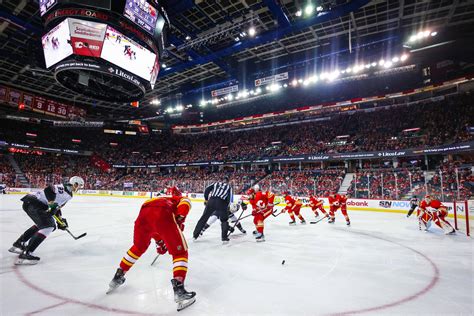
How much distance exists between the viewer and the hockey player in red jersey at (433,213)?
7.65 m

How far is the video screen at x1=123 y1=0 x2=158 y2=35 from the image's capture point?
28.8ft

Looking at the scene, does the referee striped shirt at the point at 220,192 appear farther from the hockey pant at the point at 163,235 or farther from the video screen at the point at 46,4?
the video screen at the point at 46,4

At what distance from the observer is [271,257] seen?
15.5 feet

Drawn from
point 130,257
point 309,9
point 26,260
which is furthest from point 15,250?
point 309,9

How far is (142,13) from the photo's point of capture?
9.29 m

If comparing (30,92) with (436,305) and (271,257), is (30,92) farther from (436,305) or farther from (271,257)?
(436,305)

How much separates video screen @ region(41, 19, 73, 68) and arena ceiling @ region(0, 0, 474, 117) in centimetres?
498

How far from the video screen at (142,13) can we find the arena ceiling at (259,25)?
245cm

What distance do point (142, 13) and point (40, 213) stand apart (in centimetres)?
819

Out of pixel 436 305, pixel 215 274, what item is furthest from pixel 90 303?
pixel 436 305

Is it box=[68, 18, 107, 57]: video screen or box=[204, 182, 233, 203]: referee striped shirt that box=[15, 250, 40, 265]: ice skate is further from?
box=[68, 18, 107, 57]: video screen

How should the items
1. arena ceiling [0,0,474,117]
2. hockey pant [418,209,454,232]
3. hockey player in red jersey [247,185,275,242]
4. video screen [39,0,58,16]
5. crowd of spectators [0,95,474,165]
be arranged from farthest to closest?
crowd of spectators [0,95,474,165] < arena ceiling [0,0,474,117] < video screen [39,0,58,16] < hockey pant [418,209,454,232] < hockey player in red jersey [247,185,275,242]

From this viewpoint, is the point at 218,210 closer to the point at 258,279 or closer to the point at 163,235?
the point at 258,279

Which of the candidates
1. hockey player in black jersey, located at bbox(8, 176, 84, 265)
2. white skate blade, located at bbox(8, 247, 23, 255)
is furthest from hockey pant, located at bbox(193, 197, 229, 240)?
white skate blade, located at bbox(8, 247, 23, 255)
